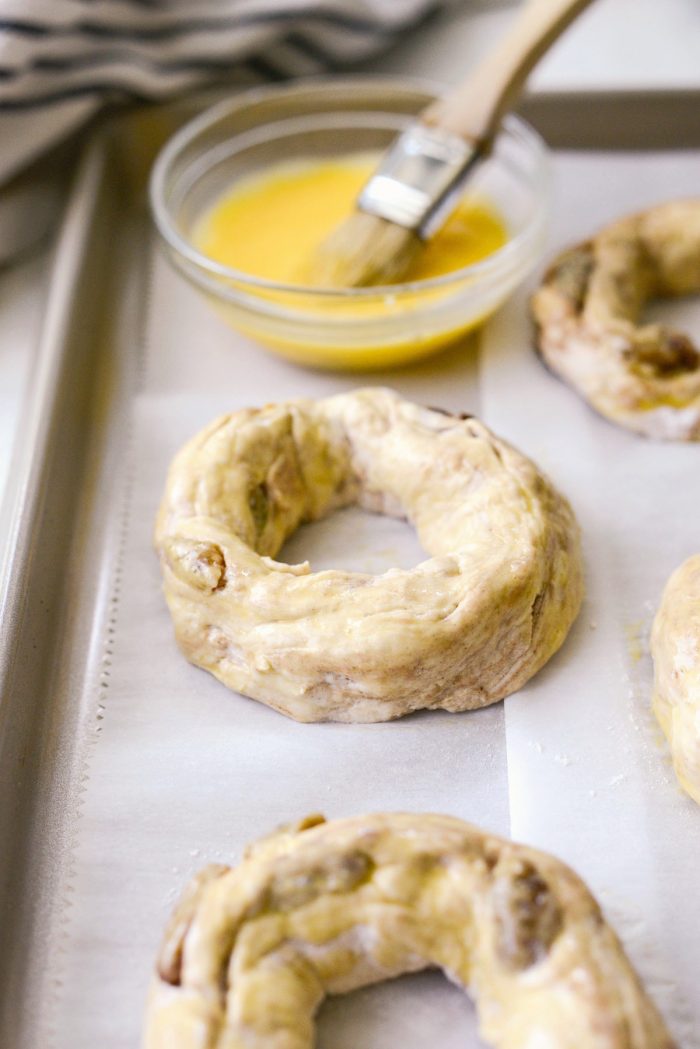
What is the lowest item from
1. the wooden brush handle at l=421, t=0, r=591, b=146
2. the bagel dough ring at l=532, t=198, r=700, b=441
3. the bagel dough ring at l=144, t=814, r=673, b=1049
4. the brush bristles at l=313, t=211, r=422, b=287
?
Answer: the bagel dough ring at l=144, t=814, r=673, b=1049

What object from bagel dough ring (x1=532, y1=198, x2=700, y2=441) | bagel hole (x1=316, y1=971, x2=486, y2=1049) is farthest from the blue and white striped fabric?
bagel hole (x1=316, y1=971, x2=486, y2=1049)

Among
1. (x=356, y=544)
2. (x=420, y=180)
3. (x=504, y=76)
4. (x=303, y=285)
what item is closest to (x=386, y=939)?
(x=356, y=544)

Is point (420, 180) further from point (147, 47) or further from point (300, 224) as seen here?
point (147, 47)

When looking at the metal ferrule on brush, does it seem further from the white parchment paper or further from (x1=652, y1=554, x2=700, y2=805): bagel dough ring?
(x1=652, y1=554, x2=700, y2=805): bagel dough ring

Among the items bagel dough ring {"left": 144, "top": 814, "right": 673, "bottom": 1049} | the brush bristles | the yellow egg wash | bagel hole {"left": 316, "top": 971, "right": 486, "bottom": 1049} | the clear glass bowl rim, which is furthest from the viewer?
Result: the yellow egg wash

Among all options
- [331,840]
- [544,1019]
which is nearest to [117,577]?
[331,840]
